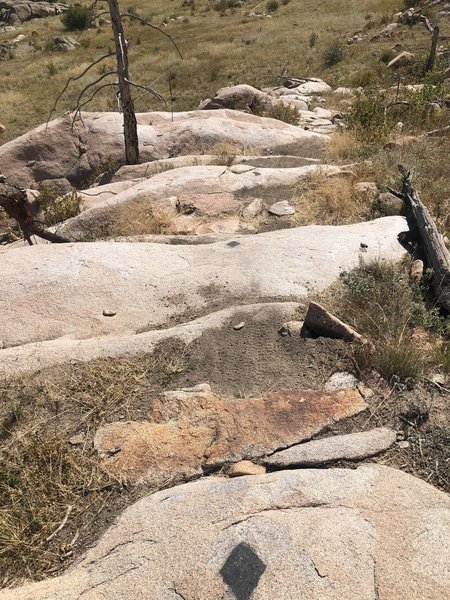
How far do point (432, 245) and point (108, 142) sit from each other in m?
9.09

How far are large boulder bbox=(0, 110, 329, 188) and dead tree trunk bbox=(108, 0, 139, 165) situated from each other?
22.2 inches

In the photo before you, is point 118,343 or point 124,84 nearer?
point 118,343

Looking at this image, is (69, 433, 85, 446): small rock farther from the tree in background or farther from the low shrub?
the tree in background

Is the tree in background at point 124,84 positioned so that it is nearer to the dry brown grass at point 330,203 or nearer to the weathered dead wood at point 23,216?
the weathered dead wood at point 23,216

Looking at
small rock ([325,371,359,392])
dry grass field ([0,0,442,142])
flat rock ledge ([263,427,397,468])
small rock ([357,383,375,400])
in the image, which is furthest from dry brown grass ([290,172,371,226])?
dry grass field ([0,0,442,142])

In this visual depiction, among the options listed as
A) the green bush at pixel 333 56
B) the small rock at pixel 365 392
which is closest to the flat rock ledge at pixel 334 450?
the small rock at pixel 365 392

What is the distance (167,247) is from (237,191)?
8.95ft

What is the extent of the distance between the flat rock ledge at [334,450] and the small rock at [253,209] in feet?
16.9

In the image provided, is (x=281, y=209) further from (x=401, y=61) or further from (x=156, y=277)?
(x=401, y=61)

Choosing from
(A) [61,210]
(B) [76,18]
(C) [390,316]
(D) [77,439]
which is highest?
(B) [76,18]

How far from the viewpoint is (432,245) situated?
5.59 metres

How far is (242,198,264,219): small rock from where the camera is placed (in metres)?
8.03

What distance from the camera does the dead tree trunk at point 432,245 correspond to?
16.8 feet

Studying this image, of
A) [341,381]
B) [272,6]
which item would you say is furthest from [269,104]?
[272,6]
